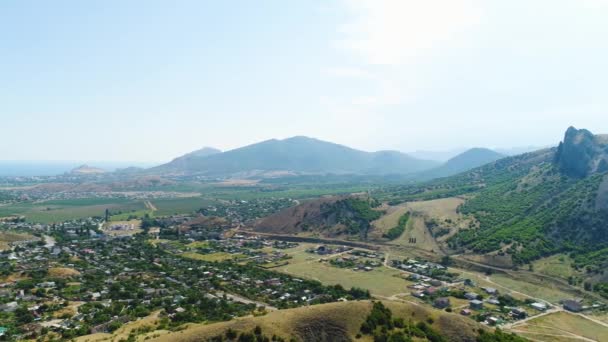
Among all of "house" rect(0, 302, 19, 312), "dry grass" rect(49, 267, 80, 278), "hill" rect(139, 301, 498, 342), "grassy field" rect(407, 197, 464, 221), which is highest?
"grassy field" rect(407, 197, 464, 221)

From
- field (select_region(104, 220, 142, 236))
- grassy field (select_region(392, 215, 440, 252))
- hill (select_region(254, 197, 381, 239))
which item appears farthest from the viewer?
field (select_region(104, 220, 142, 236))

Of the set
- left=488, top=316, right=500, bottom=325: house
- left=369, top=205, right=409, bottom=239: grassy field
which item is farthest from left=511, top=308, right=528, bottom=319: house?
left=369, top=205, right=409, bottom=239: grassy field

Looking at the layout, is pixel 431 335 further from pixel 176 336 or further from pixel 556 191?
pixel 556 191

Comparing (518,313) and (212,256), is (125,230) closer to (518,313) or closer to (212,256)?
(212,256)

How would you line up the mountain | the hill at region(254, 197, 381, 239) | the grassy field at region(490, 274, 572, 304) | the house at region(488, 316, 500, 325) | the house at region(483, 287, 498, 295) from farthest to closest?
1. the hill at region(254, 197, 381, 239)
2. the mountain
3. the house at region(483, 287, 498, 295)
4. the grassy field at region(490, 274, 572, 304)
5. the house at region(488, 316, 500, 325)

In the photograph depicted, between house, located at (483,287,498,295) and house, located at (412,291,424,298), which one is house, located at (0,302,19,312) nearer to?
house, located at (412,291,424,298)
